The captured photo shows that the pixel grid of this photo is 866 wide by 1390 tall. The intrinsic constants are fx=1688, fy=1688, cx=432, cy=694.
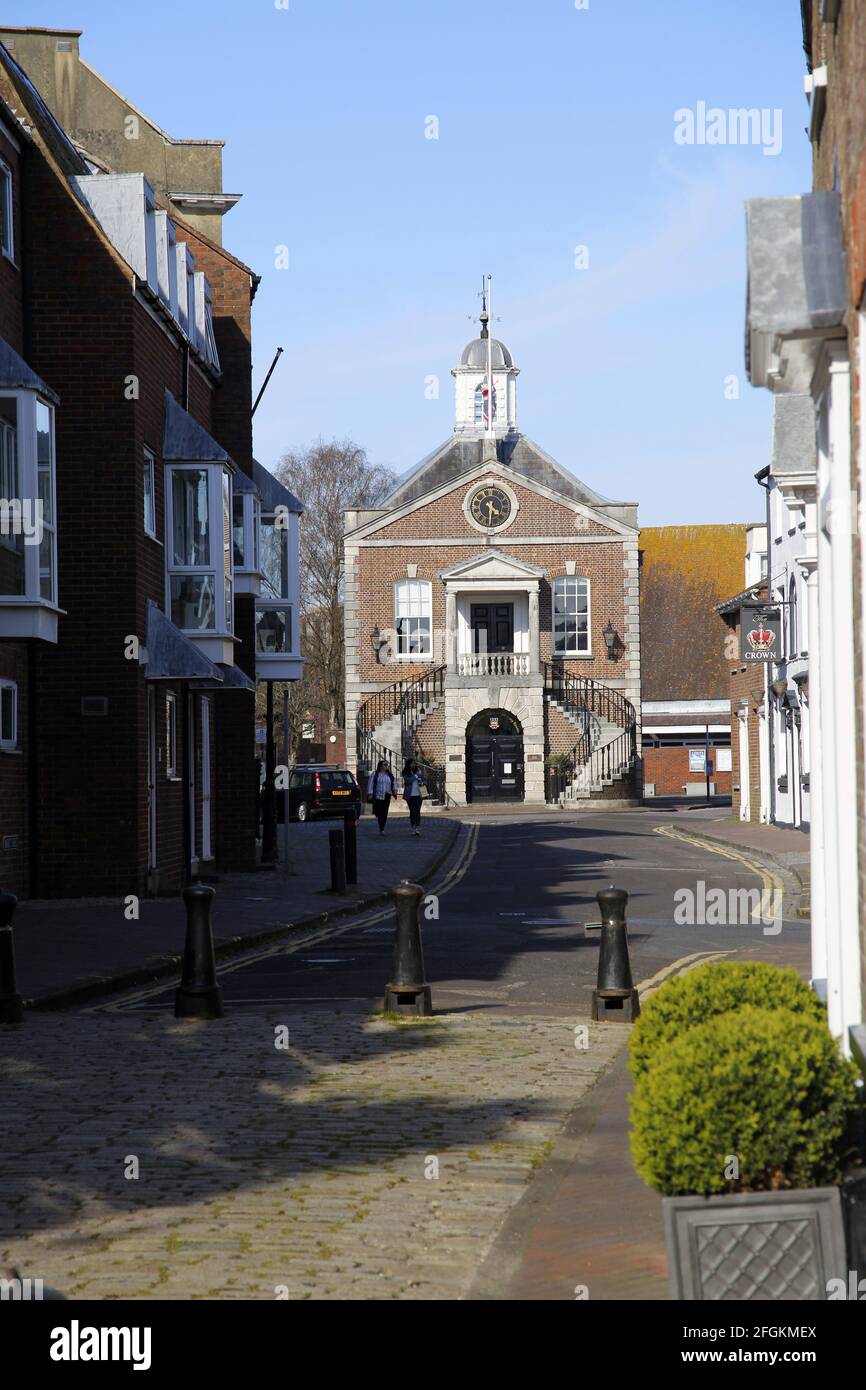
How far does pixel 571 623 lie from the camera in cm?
5816

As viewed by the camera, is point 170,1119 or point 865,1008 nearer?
point 865,1008

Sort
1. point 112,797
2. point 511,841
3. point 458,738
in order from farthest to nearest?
point 458,738 → point 511,841 → point 112,797

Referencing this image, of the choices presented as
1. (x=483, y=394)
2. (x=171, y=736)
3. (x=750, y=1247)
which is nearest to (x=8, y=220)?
(x=171, y=736)

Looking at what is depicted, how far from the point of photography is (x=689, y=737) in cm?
6912

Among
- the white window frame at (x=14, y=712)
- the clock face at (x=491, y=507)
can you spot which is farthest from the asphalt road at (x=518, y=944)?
the clock face at (x=491, y=507)

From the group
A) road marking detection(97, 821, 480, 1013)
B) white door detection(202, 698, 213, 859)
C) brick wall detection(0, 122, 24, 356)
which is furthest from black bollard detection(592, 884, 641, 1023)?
white door detection(202, 698, 213, 859)

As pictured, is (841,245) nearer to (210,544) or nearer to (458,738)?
(210,544)

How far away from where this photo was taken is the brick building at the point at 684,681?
224ft

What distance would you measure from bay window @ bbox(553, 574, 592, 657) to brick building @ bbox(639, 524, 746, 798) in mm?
11258

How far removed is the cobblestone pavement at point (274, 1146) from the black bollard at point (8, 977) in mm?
234

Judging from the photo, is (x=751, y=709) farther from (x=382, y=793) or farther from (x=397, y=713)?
(x=397, y=713)

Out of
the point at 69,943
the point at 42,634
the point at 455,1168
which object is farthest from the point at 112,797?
the point at 455,1168

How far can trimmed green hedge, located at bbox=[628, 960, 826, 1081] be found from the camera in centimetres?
561

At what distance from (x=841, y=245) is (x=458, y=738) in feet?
167
